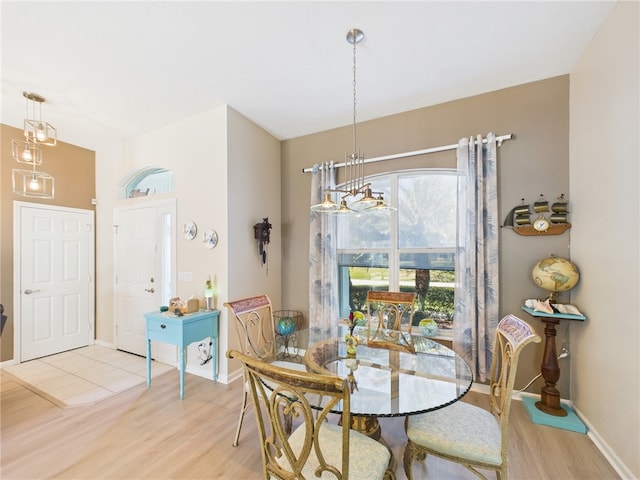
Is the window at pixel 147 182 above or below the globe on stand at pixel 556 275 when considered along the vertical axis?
above

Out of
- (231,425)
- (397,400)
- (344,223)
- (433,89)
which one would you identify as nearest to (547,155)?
(433,89)

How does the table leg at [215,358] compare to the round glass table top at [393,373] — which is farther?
the table leg at [215,358]

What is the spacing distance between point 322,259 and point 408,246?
41.9 inches

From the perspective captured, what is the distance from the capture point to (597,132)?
2.12 metres

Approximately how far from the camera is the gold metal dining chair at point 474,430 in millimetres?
1387

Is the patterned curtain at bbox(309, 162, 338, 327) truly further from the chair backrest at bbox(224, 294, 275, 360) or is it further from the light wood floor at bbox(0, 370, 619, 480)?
Result: the light wood floor at bbox(0, 370, 619, 480)

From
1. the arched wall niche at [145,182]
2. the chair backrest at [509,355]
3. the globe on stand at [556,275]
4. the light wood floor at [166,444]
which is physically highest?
the arched wall niche at [145,182]

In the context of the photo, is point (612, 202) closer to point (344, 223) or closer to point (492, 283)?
point (492, 283)

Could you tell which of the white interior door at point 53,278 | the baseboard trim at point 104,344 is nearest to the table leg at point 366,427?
the baseboard trim at point 104,344

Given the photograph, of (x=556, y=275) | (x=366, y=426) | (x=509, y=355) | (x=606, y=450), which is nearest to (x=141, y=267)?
(x=366, y=426)

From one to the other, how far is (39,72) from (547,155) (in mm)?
4769

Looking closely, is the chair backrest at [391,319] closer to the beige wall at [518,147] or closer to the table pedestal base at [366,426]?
the table pedestal base at [366,426]

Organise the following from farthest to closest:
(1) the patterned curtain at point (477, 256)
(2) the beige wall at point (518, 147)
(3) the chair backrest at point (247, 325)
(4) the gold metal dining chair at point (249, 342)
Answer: (1) the patterned curtain at point (477, 256) → (2) the beige wall at point (518, 147) → (3) the chair backrest at point (247, 325) → (4) the gold metal dining chair at point (249, 342)

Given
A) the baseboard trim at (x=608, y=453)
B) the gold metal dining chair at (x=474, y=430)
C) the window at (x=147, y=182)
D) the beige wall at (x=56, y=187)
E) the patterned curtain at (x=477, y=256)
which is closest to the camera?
the gold metal dining chair at (x=474, y=430)
